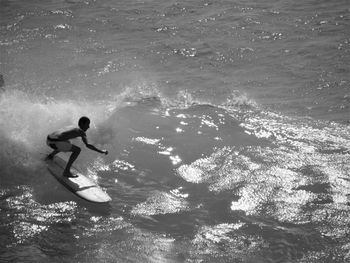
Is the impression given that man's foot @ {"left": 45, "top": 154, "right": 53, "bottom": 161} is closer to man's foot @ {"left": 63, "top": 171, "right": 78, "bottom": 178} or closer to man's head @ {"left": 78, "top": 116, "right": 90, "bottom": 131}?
man's foot @ {"left": 63, "top": 171, "right": 78, "bottom": 178}

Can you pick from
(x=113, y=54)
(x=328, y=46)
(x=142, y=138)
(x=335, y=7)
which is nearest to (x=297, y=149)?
(x=142, y=138)

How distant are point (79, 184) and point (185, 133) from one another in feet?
14.9

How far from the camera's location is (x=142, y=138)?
1508cm

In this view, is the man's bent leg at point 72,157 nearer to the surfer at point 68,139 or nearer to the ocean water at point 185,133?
the surfer at point 68,139

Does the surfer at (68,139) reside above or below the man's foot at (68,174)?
above

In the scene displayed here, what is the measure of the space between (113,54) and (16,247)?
49.7ft

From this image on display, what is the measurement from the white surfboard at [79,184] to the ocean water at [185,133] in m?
0.20

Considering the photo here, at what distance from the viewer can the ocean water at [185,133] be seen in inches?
408

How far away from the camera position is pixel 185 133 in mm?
15477

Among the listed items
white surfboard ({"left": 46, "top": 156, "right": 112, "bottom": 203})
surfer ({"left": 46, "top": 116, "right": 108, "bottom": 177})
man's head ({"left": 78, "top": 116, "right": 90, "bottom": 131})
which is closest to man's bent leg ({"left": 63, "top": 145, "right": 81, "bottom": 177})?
surfer ({"left": 46, "top": 116, "right": 108, "bottom": 177})

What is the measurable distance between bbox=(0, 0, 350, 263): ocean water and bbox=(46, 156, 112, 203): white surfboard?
8.0 inches

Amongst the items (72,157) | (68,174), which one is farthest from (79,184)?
(72,157)

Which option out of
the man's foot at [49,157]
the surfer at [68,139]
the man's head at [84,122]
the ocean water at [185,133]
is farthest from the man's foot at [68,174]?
the man's head at [84,122]

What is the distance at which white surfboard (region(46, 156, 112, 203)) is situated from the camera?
11.4m
